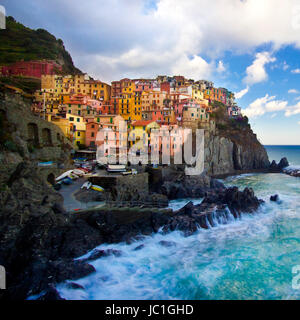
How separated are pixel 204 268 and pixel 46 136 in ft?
75.3

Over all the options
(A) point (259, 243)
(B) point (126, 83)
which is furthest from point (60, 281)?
(B) point (126, 83)

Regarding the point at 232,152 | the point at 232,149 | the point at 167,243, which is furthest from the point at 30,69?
the point at 167,243

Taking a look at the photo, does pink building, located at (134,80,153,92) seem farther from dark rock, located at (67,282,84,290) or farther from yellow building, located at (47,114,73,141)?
dark rock, located at (67,282,84,290)

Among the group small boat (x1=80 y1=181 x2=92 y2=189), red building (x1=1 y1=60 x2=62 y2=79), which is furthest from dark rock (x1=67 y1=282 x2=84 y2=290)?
red building (x1=1 y1=60 x2=62 y2=79)

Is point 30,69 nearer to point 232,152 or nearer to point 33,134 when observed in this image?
point 33,134

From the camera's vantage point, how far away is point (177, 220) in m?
17.6

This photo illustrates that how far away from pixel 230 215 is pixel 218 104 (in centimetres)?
5277

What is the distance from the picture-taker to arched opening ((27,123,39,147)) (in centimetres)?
2417

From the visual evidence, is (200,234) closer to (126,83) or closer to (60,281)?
(60,281)

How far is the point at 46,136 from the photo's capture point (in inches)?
1052

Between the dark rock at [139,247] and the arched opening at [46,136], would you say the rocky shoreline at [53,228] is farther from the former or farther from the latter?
the arched opening at [46,136]

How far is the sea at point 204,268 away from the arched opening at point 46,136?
56.0 ft

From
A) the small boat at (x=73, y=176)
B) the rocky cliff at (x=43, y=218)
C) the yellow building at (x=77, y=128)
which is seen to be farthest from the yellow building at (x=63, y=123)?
the small boat at (x=73, y=176)

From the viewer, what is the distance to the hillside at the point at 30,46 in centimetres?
6864
